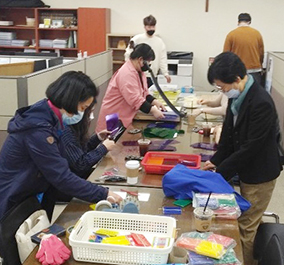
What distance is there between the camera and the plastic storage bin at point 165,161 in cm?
230

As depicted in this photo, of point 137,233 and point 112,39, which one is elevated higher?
point 112,39

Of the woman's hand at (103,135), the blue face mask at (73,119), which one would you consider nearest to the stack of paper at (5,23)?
the woman's hand at (103,135)

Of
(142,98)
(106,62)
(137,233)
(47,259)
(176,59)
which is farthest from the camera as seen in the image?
(176,59)

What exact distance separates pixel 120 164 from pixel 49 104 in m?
0.68

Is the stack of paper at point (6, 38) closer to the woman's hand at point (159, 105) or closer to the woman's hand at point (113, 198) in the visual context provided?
the woman's hand at point (159, 105)

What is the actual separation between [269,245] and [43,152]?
3.44ft

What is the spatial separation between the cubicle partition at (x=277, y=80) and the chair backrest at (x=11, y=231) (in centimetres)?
340

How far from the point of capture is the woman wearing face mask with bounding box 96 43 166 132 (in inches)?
134

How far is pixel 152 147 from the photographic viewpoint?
9.00ft

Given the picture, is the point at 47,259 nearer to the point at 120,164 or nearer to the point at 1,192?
the point at 1,192

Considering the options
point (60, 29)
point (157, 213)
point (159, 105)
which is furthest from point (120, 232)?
point (60, 29)

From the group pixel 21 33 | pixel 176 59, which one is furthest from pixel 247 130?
pixel 21 33

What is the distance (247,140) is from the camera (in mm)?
2215

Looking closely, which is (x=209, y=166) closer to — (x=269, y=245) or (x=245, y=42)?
(x=269, y=245)
